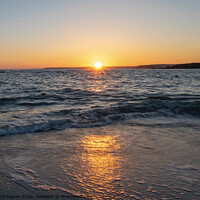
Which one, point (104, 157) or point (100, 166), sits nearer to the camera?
point (100, 166)

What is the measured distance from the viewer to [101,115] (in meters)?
9.10

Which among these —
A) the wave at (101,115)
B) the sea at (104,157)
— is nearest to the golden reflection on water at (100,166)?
the sea at (104,157)

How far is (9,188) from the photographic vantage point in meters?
3.17

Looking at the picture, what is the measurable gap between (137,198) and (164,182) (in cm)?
66

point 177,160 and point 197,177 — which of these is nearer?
point 197,177

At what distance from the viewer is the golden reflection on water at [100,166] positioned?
10.4 ft

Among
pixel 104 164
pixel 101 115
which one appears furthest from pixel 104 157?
pixel 101 115

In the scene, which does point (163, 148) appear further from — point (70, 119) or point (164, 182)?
point (70, 119)

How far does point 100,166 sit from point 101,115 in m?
5.19

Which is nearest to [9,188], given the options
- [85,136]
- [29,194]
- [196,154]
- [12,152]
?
[29,194]

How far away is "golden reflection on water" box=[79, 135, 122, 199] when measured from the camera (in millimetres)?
3172

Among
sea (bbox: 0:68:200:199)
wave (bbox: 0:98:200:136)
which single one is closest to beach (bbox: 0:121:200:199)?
sea (bbox: 0:68:200:199)

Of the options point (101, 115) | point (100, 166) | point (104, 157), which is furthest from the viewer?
point (101, 115)

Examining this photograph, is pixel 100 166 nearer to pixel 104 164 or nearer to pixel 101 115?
pixel 104 164
